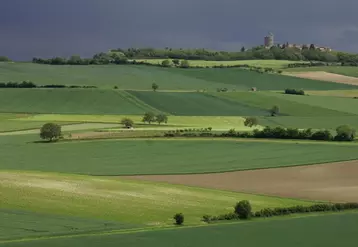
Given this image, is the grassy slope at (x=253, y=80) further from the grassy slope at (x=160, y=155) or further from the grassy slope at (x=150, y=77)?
the grassy slope at (x=160, y=155)

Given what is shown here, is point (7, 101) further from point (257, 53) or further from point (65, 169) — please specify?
point (257, 53)

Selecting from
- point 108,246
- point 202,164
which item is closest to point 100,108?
point 202,164

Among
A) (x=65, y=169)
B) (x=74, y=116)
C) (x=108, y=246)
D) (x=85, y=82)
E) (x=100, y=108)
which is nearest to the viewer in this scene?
(x=108, y=246)

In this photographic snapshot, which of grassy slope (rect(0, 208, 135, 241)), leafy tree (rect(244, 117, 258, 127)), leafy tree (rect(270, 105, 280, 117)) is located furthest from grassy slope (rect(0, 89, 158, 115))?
grassy slope (rect(0, 208, 135, 241))

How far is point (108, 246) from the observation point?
1353 inches

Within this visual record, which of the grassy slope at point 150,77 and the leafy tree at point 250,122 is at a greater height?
the grassy slope at point 150,77

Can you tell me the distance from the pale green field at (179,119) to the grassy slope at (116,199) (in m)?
35.6

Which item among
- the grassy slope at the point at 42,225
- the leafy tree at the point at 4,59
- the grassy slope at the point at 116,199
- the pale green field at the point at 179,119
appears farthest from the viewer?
the leafy tree at the point at 4,59

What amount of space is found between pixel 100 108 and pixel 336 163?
46817mm

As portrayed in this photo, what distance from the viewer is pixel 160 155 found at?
64.6m

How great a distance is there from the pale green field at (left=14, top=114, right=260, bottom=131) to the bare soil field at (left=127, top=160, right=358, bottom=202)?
1094 inches

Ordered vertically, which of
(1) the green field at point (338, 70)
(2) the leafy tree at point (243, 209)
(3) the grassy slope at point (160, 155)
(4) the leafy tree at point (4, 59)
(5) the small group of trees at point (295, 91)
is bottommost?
(3) the grassy slope at point (160, 155)

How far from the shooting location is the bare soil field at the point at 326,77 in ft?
452

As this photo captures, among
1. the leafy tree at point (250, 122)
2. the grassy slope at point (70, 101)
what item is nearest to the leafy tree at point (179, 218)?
the leafy tree at point (250, 122)
